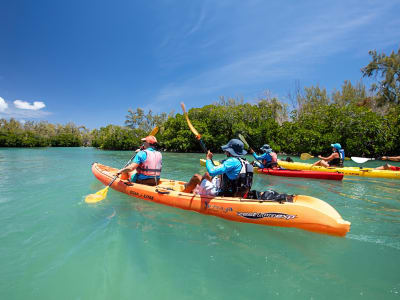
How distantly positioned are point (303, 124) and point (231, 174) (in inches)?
958

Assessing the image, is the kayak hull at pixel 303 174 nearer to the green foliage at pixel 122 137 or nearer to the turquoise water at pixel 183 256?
the turquoise water at pixel 183 256

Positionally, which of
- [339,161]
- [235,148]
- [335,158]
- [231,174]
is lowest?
[231,174]

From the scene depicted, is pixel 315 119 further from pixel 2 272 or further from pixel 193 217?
pixel 2 272

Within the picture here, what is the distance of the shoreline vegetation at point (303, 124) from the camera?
20608 millimetres

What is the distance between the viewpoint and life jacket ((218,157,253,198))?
3987mm

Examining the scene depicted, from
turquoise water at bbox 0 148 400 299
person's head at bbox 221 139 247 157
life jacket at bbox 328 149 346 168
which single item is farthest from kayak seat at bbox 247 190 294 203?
life jacket at bbox 328 149 346 168

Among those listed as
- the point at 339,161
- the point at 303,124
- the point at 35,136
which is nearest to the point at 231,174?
the point at 339,161

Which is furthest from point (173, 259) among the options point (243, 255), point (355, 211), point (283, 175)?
point (283, 175)

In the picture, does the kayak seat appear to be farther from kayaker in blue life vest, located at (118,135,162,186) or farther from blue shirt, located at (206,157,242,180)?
kayaker in blue life vest, located at (118,135,162,186)

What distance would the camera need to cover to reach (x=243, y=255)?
3.06 metres

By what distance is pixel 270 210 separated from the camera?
3.73 metres

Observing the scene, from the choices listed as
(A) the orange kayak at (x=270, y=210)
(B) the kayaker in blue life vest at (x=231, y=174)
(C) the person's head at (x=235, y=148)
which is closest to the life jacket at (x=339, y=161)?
(A) the orange kayak at (x=270, y=210)

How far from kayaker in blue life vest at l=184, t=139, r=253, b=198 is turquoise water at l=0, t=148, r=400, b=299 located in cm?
60

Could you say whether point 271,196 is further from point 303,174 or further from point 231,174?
point 303,174
